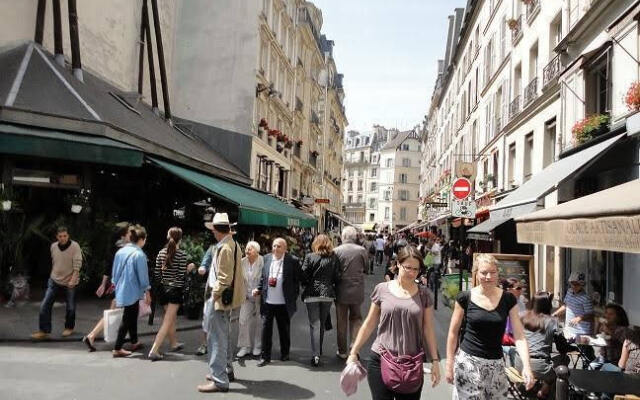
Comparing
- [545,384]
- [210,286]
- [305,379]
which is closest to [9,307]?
[210,286]

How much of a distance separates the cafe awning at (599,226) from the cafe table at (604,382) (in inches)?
45.2

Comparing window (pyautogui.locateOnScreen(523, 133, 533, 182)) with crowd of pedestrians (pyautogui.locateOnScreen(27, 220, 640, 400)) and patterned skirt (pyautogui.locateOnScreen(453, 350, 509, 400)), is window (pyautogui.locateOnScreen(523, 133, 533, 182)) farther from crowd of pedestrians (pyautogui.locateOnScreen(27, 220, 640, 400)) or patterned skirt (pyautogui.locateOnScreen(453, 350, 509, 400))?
patterned skirt (pyautogui.locateOnScreen(453, 350, 509, 400))

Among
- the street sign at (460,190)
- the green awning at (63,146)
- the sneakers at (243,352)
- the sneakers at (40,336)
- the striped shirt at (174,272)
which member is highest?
the green awning at (63,146)

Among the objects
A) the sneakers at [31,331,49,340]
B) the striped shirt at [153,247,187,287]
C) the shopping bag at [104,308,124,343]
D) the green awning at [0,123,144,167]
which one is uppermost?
Result: the green awning at [0,123,144,167]

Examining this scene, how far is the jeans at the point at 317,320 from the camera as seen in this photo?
23.5 ft

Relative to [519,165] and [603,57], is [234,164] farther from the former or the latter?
[603,57]

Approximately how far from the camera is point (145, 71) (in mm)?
20172

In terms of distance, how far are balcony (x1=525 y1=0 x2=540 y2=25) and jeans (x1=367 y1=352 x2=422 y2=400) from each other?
1534 centimetres

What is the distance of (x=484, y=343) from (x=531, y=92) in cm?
1433

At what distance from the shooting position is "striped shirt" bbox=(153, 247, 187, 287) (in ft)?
23.2

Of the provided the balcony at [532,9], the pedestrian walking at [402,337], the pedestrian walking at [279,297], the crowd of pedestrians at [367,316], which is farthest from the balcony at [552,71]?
the pedestrian walking at [402,337]

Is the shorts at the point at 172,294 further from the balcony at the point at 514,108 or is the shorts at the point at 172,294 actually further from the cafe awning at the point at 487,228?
the balcony at the point at 514,108

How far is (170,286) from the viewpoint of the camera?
23.1 feet

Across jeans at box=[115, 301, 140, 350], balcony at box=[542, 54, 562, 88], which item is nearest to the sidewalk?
jeans at box=[115, 301, 140, 350]
